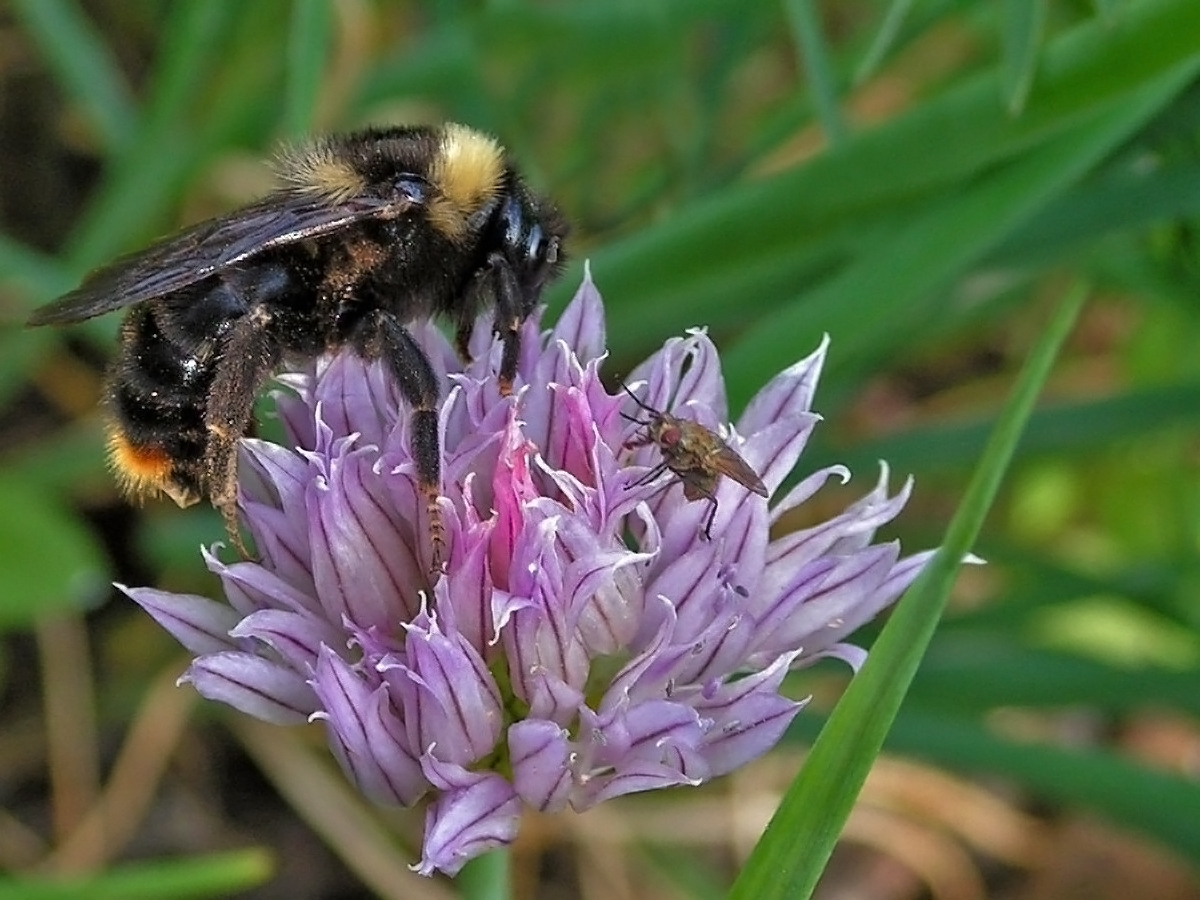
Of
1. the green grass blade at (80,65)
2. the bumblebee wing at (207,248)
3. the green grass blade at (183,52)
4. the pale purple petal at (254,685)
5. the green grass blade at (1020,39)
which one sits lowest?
the pale purple petal at (254,685)

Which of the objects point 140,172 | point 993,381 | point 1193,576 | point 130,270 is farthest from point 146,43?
point 1193,576

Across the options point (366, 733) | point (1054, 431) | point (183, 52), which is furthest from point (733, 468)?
point (183, 52)

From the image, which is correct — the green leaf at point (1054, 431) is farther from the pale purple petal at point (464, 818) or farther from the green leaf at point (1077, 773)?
the pale purple petal at point (464, 818)

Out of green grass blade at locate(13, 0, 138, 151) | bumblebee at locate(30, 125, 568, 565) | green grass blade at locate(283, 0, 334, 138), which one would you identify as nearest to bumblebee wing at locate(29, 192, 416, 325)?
bumblebee at locate(30, 125, 568, 565)

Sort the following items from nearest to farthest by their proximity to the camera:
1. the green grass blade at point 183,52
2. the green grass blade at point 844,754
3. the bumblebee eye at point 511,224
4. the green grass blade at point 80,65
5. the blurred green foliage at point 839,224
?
1. the green grass blade at point 844,754
2. the bumblebee eye at point 511,224
3. the blurred green foliage at point 839,224
4. the green grass blade at point 183,52
5. the green grass blade at point 80,65

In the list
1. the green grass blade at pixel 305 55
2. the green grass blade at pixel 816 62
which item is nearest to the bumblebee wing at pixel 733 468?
the green grass blade at pixel 816 62

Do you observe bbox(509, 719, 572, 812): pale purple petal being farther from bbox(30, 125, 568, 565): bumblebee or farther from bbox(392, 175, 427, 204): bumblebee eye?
bbox(392, 175, 427, 204): bumblebee eye
